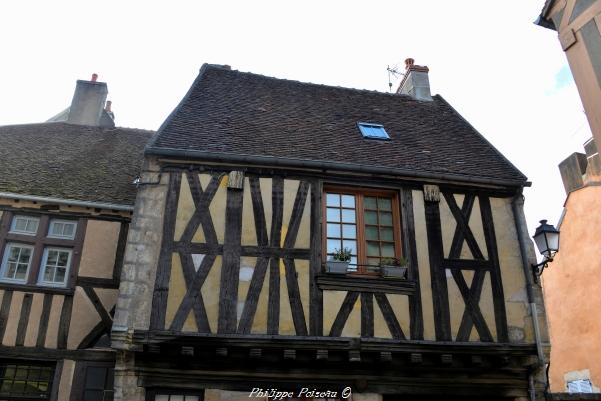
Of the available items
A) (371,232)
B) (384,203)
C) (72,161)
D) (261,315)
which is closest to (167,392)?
(261,315)

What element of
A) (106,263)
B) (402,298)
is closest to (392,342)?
(402,298)

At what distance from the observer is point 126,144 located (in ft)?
32.2

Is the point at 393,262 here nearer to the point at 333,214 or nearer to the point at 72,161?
the point at 333,214

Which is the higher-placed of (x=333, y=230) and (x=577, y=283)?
(x=577, y=283)

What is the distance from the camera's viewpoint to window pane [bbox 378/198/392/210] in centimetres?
695

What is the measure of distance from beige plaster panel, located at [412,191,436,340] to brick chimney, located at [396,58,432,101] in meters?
3.93

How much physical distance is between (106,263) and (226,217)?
81.3 inches

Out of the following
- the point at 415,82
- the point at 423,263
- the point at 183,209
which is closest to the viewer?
the point at 183,209

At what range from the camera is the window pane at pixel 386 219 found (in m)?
6.81

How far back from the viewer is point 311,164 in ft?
22.0

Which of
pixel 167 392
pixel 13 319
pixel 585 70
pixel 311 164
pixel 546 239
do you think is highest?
pixel 585 70

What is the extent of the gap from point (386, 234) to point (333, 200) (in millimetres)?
830

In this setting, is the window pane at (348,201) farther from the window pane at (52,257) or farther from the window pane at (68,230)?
the window pane at (52,257)

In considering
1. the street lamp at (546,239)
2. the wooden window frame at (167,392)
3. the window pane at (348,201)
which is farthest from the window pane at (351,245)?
the wooden window frame at (167,392)
